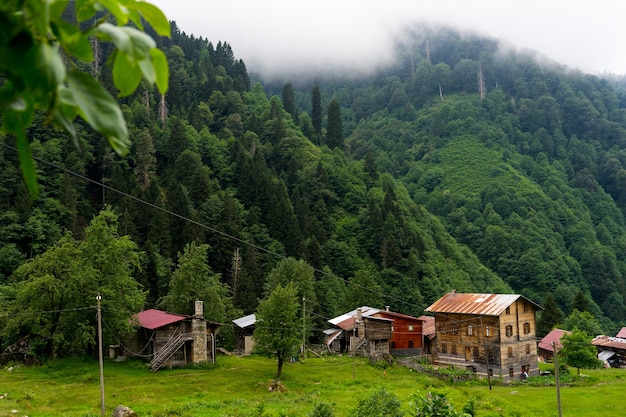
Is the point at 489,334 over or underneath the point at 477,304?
underneath

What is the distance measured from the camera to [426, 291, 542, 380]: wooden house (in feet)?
149

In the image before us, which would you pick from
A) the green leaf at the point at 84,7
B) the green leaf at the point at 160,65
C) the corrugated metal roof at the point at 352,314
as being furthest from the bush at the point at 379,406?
the corrugated metal roof at the point at 352,314

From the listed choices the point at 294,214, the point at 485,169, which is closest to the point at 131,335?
the point at 294,214

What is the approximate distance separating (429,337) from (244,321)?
65.6 ft

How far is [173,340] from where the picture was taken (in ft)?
133

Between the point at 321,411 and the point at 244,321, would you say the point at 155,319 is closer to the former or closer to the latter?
the point at 244,321

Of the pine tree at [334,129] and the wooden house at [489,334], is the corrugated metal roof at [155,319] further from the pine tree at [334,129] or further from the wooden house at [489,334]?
the pine tree at [334,129]

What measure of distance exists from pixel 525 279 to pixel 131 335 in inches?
3135

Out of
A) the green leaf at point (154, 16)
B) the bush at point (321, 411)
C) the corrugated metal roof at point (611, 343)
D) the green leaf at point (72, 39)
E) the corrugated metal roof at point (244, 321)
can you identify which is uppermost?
the green leaf at point (154, 16)

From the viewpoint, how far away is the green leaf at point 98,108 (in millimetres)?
1022

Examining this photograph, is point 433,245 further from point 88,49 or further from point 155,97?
point 88,49

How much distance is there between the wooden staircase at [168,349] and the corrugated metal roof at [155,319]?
4.28 ft

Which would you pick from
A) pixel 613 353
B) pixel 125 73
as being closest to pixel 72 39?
pixel 125 73

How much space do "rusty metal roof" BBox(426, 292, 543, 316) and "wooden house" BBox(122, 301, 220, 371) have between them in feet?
75.4
